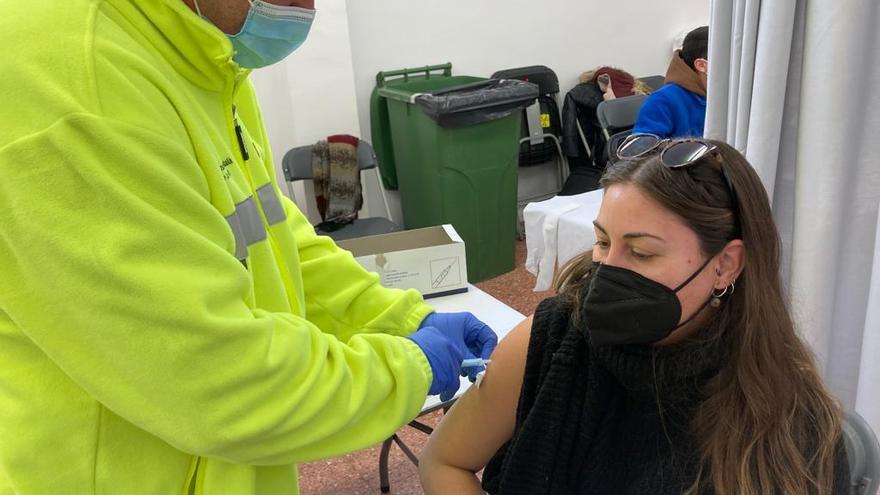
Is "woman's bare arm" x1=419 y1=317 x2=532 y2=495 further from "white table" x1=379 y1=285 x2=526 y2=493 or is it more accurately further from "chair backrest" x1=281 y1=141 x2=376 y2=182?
"chair backrest" x1=281 y1=141 x2=376 y2=182

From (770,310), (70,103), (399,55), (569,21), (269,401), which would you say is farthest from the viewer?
(569,21)

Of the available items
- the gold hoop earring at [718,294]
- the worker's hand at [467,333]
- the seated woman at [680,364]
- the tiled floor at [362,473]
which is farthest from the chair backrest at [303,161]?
the gold hoop earring at [718,294]

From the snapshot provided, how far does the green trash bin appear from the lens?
11.6 ft

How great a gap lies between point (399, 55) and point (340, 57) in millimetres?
460

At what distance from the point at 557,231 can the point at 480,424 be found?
1399 mm

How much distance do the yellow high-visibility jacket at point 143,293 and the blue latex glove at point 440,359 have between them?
0.17 feet

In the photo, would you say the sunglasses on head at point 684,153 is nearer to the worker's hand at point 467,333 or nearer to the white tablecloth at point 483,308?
the worker's hand at point 467,333

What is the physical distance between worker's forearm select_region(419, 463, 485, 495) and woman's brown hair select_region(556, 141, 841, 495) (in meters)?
0.38

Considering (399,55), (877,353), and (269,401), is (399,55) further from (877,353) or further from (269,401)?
(269,401)

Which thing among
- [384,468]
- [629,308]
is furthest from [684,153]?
[384,468]

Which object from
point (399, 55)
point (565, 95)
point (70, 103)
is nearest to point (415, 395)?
point (70, 103)

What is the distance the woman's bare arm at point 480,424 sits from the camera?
1217 millimetres

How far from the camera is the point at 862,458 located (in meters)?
1.08

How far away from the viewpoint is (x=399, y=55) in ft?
13.5
